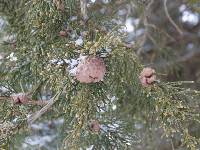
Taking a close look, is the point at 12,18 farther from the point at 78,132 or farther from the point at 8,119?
the point at 78,132

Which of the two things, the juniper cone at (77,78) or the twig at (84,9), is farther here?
the twig at (84,9)

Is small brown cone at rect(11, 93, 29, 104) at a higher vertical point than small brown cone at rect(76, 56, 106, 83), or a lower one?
lower

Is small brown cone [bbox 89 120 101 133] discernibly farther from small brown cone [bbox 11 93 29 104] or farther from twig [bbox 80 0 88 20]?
twig [bbox 80 0 88 20]

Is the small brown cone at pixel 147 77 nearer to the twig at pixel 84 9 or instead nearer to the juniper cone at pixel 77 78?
the juniper cone at pixel 77 78

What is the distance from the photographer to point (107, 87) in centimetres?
173

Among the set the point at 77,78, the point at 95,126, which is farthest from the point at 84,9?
the point at 95,126

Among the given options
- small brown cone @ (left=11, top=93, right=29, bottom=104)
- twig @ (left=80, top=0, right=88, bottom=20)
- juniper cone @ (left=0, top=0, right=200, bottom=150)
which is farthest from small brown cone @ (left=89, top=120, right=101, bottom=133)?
twig @ (left=80, top=0, right=88, bottom=20)

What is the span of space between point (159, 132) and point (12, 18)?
1856mm

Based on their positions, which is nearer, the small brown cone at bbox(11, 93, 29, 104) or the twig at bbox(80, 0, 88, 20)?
the small brown cone at bbox(11, 93, 29, 104)

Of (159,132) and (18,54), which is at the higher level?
(18,54)

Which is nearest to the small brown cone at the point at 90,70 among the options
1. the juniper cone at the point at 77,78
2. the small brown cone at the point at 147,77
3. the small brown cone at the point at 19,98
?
the juniper cone at the point at 77,78

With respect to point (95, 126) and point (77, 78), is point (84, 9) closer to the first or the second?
point (77, 78)

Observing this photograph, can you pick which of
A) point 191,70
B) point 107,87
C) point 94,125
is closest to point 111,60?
point 107,87

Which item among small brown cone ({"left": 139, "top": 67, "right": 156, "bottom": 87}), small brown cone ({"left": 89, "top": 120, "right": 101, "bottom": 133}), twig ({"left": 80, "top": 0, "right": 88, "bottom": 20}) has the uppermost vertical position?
twig ({"left": 80, "top": 0, "right": 88, "bottom": 20})
